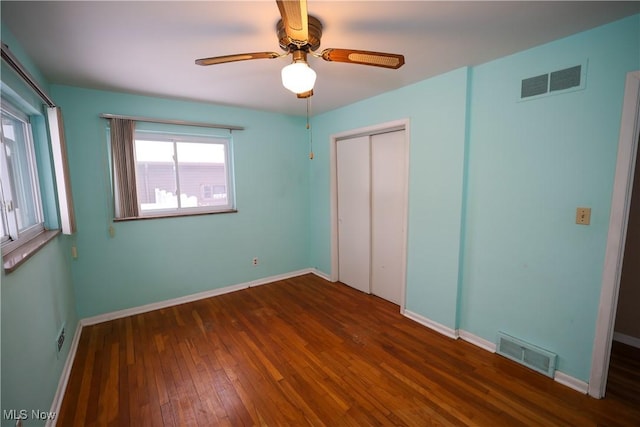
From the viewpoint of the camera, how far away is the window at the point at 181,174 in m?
3.03

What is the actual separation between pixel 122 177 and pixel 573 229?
3.89 meters

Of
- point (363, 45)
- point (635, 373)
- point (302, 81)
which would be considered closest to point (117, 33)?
point (302, 81)

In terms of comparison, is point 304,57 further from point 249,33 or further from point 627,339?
point 627,339

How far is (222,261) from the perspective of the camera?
355cm

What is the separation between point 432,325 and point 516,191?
4.76ft

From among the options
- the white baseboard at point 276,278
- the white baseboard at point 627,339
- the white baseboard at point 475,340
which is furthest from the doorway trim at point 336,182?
the white baseboard at point 627,339

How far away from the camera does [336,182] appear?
383 centimetres

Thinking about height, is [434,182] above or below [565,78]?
below

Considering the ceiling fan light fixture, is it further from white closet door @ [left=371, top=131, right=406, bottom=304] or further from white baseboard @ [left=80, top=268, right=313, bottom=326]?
white baseboard @ [left=80, top=268, right=313, bottom=326]

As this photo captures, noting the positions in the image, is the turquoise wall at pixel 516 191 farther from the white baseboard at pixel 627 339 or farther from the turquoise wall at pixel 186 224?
the turquoise wall at pixel 186 224

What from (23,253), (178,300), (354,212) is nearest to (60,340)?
(23,253)

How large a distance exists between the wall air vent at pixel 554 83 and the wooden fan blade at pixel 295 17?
1.71m

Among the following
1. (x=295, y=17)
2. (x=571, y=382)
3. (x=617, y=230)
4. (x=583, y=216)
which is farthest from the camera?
(x=571, y=382)

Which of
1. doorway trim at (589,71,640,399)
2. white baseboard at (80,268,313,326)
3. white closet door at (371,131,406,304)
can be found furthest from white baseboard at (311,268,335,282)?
doorway trim at (589,71,640,399)
